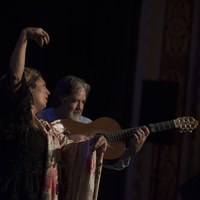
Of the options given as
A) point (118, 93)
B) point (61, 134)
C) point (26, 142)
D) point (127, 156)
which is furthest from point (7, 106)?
point (118, 93)

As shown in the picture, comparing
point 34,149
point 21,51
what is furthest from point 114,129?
point 21,51

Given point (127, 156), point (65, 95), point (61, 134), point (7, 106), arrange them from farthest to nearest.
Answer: point (65, 95) < point (127, 156) < point (61, 134) < point (7, 106)

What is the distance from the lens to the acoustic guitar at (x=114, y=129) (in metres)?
3.45

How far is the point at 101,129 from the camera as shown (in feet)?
11.8

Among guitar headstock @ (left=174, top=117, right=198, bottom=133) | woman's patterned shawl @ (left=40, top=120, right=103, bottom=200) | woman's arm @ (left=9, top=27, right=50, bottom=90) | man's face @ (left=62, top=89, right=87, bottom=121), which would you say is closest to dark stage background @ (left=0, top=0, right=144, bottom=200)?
man's face @ (left=62, top=89, right=87, bottom=121)

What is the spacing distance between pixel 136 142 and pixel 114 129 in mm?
263

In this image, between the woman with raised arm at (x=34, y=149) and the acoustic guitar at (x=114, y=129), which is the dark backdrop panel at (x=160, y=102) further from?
the woman with raised arm at (x=34, y=149)

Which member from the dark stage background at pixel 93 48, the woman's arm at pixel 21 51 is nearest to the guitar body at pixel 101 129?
the woman's arm at pixel 21 51

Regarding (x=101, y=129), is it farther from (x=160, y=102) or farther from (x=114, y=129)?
(x=160, y=102)

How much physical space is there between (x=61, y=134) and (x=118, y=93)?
6.48 ft

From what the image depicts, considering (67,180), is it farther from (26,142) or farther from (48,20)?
(48,20)

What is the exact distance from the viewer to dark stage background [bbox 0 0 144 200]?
5129 mm

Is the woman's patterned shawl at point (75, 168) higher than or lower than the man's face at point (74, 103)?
lower

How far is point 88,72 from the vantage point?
17.1ft
